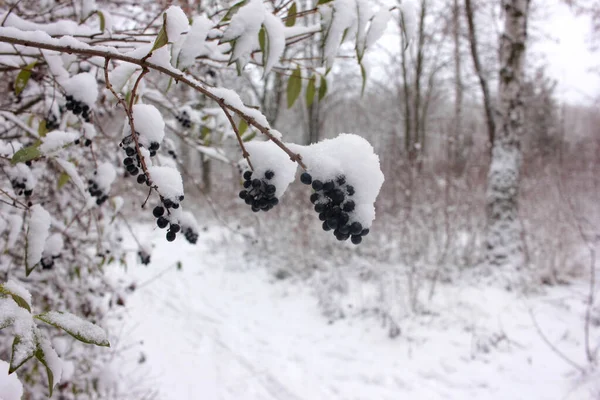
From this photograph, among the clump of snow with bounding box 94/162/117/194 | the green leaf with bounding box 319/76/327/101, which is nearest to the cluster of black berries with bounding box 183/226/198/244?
the clump of snow with bounding box 94/162/117/194

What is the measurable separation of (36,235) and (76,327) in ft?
1.46

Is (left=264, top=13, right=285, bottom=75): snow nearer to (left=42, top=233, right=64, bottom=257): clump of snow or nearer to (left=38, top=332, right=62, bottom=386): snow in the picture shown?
(left=38, top=332, right=62, bottom=386): snow

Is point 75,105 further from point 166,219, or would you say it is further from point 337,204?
point 337,204

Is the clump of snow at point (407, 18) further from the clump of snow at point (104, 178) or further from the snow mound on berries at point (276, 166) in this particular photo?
the clump of snow at point (104, 178)

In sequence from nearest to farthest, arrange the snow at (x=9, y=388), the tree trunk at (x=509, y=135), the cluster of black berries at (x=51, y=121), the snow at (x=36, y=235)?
1. the snow at (x=9, y=388)
2. the snow at (x=36, y=235)
3. the cluster of black berries at (x=51, y=121)
4. the tree trunk at (x=509, y=135)

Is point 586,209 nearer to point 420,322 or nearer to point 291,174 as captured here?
point 420,322

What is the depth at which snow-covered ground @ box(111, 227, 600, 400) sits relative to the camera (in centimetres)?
271

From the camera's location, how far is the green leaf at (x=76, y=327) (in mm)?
606

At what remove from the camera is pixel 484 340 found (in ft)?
10.3

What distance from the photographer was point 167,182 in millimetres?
699

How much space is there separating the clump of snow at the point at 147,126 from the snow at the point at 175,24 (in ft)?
0.58

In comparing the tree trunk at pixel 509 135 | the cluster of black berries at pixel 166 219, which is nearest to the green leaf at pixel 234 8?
the cluster of black berries at pixel 166 219

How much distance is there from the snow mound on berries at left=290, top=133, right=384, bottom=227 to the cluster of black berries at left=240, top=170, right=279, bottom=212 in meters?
0.09

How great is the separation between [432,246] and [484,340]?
8.59ft
